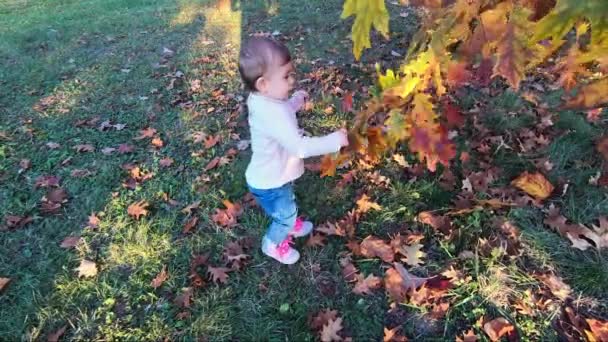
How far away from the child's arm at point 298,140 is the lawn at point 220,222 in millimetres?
844

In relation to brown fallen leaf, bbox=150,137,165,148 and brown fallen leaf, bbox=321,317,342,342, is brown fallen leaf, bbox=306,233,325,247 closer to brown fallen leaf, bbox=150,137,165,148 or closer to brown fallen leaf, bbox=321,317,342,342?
brown fallen leaf, bbox=321,317,342,342

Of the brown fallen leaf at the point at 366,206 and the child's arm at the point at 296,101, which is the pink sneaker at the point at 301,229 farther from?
the child's arm at the point at 296,101

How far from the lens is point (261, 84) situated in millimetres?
2191

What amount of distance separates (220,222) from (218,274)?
48 centimetres

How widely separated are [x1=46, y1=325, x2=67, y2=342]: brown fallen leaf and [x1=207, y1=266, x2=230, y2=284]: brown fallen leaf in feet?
2.68

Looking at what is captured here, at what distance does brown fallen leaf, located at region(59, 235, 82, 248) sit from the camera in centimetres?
307

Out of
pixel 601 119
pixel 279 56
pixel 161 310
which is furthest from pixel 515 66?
pixel 601 119

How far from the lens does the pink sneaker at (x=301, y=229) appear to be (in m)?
2.96

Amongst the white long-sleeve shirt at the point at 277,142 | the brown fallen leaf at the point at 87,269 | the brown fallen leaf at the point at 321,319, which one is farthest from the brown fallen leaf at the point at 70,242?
the brown fallen leaf at the point at 321,319

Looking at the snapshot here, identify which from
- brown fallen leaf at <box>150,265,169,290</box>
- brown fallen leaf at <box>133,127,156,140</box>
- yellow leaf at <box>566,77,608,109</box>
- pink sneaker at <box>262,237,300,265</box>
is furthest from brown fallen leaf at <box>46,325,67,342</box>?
yellow leaf at <box>566,77,608,109</box>

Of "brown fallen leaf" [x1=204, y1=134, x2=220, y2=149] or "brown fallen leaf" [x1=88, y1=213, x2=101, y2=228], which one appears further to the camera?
"brown fallen leaf" [x1=204, y1=134, x2=220, y2=149]

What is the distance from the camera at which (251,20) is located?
266 inches

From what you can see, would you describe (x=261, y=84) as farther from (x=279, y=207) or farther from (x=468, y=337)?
(x=468, y=337)

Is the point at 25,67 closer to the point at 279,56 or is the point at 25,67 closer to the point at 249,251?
the point at 249,251
